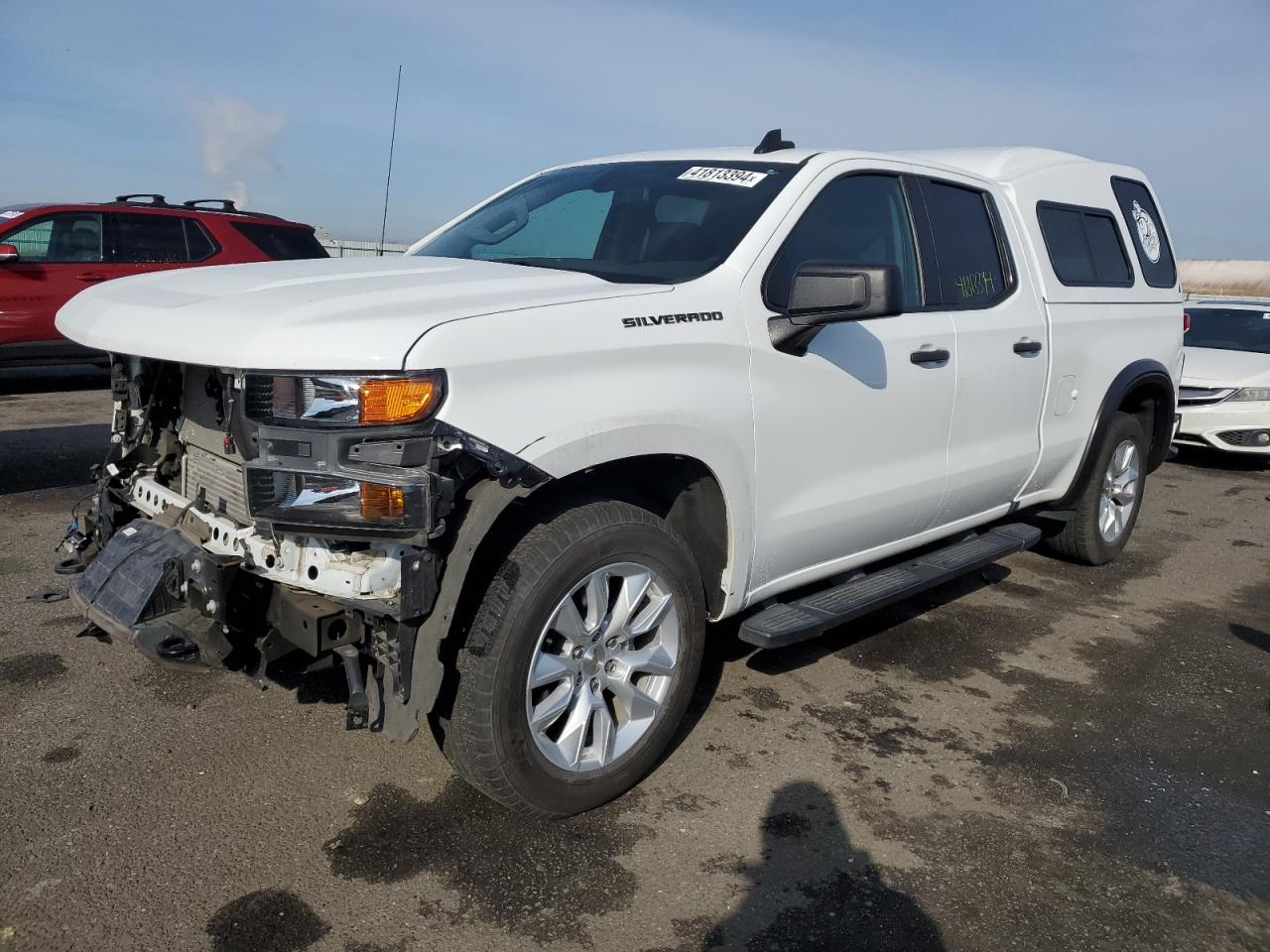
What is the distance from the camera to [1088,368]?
5.02m

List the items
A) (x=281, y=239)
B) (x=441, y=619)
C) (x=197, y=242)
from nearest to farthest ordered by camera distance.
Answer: (x=441, y=619) → (x=197, y=242) → (x=281, y=239)

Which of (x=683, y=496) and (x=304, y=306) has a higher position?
(x=304, y=306)

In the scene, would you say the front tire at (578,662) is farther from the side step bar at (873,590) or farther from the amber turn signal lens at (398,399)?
the amber turn signal lens at (398,399)

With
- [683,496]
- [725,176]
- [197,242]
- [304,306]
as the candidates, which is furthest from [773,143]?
[197,242]

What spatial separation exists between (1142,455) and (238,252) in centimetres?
879

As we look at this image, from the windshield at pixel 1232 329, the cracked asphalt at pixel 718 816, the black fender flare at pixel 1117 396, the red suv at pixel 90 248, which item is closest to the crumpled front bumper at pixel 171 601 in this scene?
the cracked asphalt at pixel 718 816

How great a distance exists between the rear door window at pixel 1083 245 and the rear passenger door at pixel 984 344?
37cm

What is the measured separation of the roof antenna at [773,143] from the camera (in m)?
4.00

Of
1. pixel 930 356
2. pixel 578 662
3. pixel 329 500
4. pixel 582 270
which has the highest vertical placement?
pixel 582 270

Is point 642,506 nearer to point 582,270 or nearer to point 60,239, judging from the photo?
point 582,270

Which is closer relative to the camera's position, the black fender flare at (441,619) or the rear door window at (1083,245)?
the black fender flare at (441,619)

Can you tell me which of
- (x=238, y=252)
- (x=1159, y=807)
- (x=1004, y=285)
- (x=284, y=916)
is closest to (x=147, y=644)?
(x=284, y=916)

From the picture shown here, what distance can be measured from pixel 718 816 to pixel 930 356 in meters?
1.91

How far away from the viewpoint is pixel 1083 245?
5152mm
